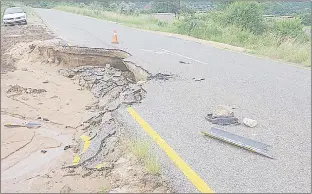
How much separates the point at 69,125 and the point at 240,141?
3356 mm

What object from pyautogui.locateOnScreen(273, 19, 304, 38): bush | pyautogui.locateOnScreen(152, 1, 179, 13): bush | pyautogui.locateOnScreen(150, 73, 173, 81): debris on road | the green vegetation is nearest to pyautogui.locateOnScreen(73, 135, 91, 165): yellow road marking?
pyautogui.locateOnScreen(150, 73, 173, 81): debris on road

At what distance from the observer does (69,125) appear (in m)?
6.97

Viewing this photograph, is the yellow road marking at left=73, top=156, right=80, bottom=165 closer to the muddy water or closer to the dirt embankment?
the dirt embankment

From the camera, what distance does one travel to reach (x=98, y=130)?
6020 millimetres

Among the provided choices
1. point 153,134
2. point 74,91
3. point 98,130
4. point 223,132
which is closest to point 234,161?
point 223,132

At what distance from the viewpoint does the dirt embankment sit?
3996mm

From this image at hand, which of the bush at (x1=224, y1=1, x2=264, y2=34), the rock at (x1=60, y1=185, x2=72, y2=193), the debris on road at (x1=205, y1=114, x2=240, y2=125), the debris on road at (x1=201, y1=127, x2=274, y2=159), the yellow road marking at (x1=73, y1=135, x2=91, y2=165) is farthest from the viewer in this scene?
Result: the bush at (x1=224, y1=1, x2=264, y2=34)

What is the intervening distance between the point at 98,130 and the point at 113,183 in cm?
211

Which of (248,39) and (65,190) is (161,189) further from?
(248,39)

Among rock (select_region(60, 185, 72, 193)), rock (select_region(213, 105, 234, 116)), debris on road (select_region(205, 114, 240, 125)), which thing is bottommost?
rock (select_region(60, 185, 72, 193))

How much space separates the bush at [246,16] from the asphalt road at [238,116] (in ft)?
39.2

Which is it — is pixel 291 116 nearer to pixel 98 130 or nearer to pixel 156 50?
pixel 98 130

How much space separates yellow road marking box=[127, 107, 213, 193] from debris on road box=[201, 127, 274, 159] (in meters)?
0.64

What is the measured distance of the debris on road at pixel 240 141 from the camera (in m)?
4.57
